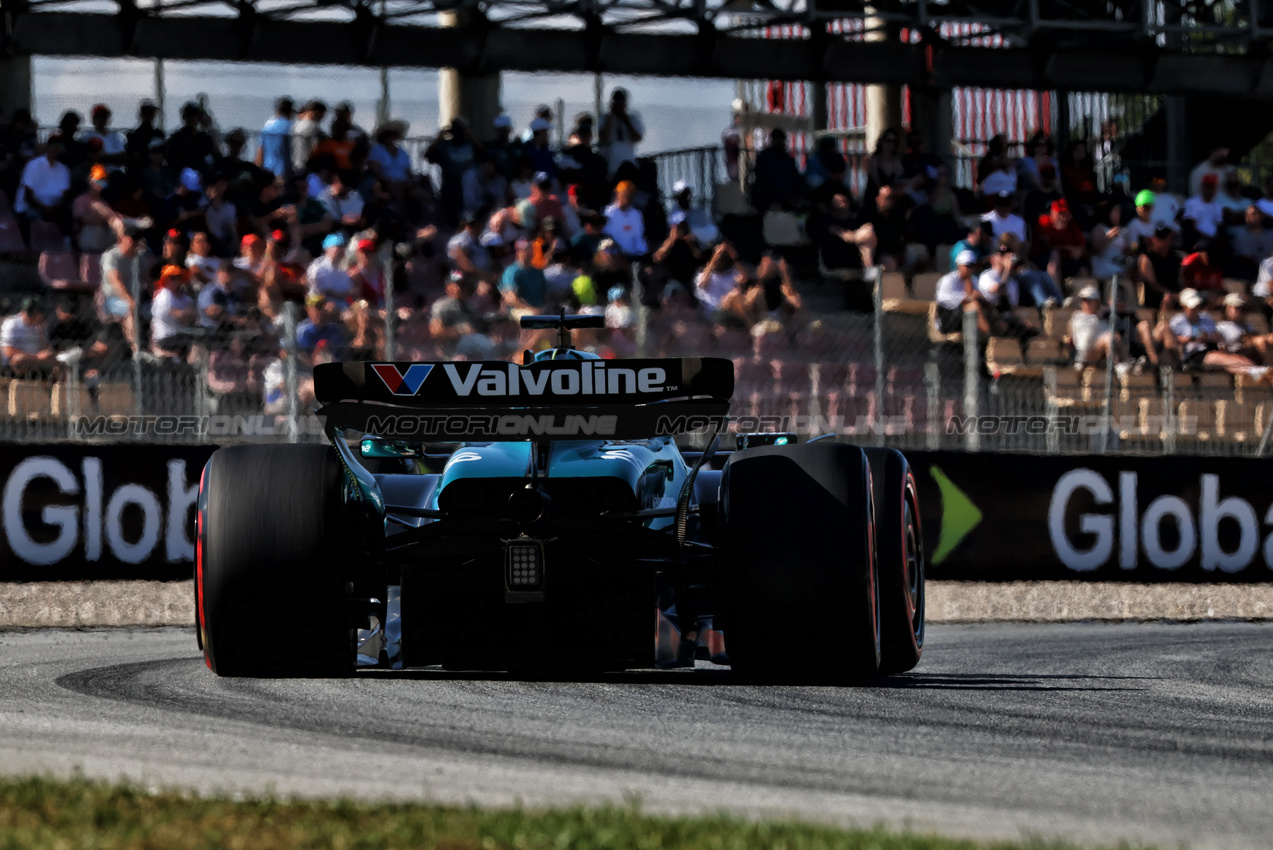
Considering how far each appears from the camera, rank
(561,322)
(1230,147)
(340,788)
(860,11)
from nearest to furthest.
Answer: (340,788)
(561,322)
(860,11)
(1230,147)

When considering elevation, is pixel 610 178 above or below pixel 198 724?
above

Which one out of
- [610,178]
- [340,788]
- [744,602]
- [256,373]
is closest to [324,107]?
[610,178]

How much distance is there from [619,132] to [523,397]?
12.3 meters

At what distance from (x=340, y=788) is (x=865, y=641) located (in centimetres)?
271

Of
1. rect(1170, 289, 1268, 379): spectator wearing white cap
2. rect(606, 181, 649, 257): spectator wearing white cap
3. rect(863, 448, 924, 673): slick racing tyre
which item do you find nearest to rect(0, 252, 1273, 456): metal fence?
rect(1170, 289, 1268, 379): spectator wearing white cap

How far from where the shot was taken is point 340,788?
4625 mm

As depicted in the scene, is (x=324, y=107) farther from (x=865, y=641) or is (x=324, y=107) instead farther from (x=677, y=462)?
(x=865, y=641)

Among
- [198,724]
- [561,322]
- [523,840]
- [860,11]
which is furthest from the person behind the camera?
[860,11]

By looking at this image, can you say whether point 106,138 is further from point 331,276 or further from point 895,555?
point 895,555

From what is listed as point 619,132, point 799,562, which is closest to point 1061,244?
point 619,132

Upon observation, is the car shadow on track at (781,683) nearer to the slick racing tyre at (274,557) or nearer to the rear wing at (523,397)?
the slick racing tyre at (274,557)

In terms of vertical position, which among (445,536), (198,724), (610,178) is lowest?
(198,724)

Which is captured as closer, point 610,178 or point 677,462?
point 677,462

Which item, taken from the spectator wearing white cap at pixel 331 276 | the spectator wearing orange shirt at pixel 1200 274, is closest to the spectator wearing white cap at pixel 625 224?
the spectator wearing white cap at pixel 331 276
